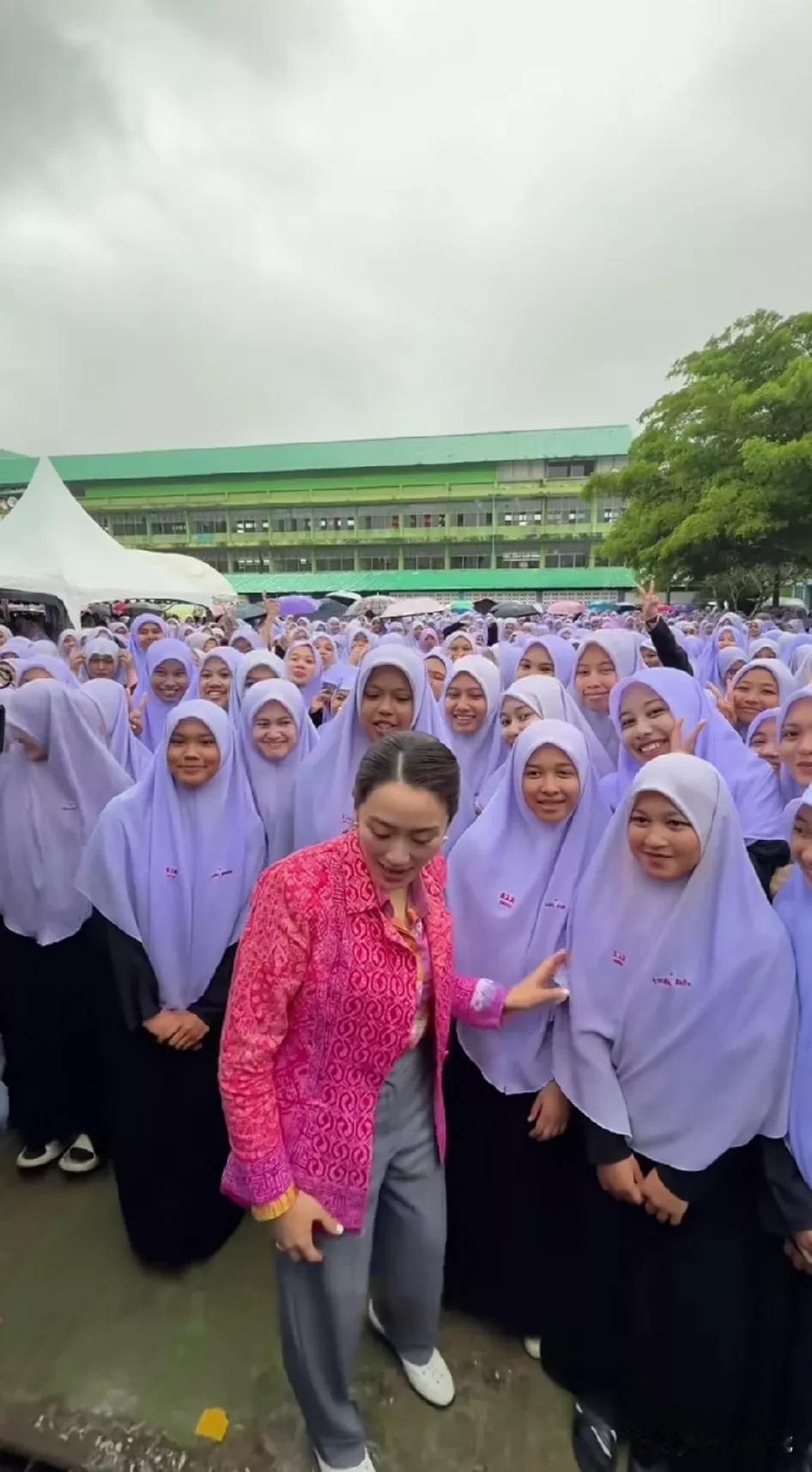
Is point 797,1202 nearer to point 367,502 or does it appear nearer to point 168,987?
point 168,987

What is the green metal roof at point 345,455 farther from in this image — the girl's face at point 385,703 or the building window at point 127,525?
the girl's face at point 385,703

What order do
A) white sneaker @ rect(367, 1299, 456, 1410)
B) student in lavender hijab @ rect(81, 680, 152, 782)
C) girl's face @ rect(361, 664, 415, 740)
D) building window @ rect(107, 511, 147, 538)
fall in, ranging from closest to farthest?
white sneaker @ rect(367, 1299, 456, 1410)
girl's face @ rect(361, 664, 415, 740)
student in lavender hijab @ rect(81, 680, 152, 782)
building window @ rect(107, 511, 147, 538)

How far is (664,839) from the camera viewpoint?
Answer: 153cm

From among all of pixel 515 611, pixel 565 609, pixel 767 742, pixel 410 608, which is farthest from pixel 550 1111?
pixel 565 609

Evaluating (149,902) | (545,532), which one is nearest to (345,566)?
(545,532)

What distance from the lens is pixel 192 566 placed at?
16.0 m

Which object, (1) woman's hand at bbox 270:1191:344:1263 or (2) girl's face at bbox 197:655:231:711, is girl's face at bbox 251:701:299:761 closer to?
(2) girl's face at bbox 197:655:231:711

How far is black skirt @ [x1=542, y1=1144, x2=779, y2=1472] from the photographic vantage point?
155 centimetres

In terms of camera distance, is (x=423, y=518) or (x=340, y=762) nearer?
(x=340, y=762)

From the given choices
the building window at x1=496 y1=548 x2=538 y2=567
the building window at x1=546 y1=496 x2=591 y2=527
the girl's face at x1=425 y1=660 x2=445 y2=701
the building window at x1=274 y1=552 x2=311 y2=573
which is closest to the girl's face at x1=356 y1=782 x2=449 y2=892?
the girl's face at x1=425 y1=660 x2=445 y2=701

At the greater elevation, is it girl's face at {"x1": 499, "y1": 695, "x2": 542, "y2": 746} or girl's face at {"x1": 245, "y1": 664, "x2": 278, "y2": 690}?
girl's face at {"x1": 245, "y1": 664, "x2": 278, "y2": 690}

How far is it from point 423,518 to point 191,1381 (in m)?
44.6

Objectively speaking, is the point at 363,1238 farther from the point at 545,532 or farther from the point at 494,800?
the point at 545,532

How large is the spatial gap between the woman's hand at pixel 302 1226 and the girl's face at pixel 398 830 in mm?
624
